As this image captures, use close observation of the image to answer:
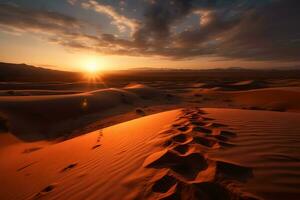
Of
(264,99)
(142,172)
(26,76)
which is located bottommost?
(26,76)

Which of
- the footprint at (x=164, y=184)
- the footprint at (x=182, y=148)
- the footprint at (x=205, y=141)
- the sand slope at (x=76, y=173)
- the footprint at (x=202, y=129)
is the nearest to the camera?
the footprint at (x=164, y=184)

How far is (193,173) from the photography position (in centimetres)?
249

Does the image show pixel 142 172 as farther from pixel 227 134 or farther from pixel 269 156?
pixel 227 134

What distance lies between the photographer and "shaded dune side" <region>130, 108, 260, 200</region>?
206cm

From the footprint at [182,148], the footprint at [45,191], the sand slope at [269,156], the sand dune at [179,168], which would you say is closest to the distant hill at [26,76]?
the sand dune at [179,168]

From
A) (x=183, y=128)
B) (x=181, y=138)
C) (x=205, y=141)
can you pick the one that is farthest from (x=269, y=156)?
(x=183, y=128)

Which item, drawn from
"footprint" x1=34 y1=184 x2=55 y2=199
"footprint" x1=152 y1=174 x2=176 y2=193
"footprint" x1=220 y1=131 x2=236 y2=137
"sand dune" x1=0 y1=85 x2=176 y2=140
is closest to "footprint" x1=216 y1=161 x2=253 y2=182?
"footprint" x1=152 y1=174 x2=176 y2=193

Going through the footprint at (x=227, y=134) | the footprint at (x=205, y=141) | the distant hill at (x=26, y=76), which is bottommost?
the distant hill at (x=26, y=76)

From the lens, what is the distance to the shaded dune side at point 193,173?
206 cm

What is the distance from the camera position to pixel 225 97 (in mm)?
20062

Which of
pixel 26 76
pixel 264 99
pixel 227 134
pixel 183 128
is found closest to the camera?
pixel 227 134

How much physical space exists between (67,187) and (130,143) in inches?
61.7

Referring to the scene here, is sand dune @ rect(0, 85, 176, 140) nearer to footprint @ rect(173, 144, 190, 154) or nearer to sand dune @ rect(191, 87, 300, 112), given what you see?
footprint @ rect(173, 144, 190, 154)

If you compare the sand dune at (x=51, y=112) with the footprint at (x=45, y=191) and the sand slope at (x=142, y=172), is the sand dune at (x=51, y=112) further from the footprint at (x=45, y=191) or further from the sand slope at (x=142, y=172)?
the footprint at (x=45, y=191)
